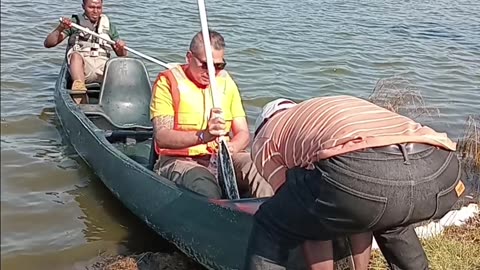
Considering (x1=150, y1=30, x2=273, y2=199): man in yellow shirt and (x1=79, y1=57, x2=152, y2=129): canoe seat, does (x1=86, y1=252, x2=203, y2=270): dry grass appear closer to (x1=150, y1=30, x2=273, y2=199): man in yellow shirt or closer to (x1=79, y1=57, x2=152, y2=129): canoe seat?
(x1=150, y1=30, x2=273, y2=199): man in yellow shirt

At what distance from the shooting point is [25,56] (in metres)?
9.43

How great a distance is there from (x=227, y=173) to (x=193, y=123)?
46cm

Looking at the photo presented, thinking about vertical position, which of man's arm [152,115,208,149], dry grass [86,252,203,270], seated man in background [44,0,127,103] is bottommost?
dry grass [86,252,203,270]

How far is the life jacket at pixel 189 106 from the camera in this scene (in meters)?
4.50

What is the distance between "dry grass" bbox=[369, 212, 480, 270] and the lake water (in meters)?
1.57

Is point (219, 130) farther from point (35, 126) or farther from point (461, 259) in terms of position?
point (35, 126)

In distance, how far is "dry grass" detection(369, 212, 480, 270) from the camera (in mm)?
4086

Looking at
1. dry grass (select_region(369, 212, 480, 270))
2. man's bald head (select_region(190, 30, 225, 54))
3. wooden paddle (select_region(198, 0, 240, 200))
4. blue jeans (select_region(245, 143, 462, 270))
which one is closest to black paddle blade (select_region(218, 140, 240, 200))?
wooden paddle (select_region(198, 0, 240, 200))

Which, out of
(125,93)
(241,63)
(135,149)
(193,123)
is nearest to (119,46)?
(125,93)

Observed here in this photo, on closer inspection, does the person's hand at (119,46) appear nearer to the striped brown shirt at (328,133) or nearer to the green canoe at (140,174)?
the green canoe at (140,174)

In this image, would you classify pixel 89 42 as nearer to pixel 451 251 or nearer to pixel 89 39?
pixel 89 39

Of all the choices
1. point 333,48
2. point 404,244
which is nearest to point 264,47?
point 333,48

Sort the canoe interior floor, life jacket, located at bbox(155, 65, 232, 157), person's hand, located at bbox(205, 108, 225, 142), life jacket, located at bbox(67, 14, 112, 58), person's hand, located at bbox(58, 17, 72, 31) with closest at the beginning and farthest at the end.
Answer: person's hand, located at bbox(205, 108, 225, 142), life jacket, located at bbox(155, 65, 232, 157), the canoe interior floor, person's hand, located at bbox(58, 17, 72, 31), life jacket, located at bbox(67, 14, 112, 58)

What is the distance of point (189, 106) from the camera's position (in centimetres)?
452
